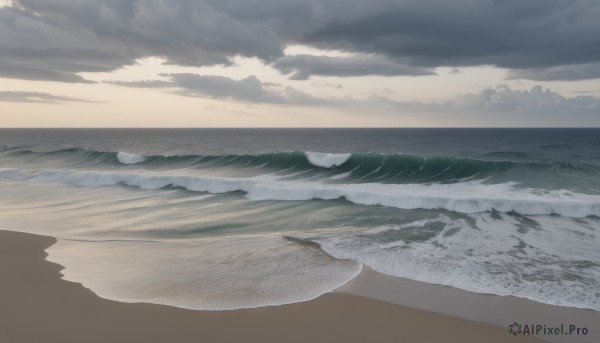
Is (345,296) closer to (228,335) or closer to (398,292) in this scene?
(398,292)

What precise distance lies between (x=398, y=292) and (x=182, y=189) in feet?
47.7

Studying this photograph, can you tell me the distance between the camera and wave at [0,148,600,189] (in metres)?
19.2

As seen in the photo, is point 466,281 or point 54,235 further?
point 54,235

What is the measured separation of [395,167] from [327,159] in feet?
14.0

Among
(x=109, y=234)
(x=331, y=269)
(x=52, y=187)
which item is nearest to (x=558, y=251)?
(x=331, y=269)

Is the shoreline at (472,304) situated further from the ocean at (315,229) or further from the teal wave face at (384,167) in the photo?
the teal wave face at (384,167)

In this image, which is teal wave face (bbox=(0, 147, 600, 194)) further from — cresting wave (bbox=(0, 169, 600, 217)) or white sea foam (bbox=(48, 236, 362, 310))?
white sea foam (bbox=(48, 236, 362, 310))

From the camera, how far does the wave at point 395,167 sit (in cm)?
1919

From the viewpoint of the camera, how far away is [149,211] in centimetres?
1327

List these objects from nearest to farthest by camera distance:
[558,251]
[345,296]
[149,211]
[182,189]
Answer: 1. [345,296]
2. [558,251]
3. [149,211]
4. [182,189]

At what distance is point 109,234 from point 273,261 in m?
4.60

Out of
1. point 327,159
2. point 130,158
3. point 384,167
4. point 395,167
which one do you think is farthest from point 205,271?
point 130,158

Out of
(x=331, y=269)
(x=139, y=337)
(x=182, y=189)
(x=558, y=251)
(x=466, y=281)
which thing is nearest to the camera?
(x=139, y=337)

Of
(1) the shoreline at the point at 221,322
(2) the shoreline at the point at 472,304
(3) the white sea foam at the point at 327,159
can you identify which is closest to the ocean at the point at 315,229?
(2) the shoreline at the point at 472,304
